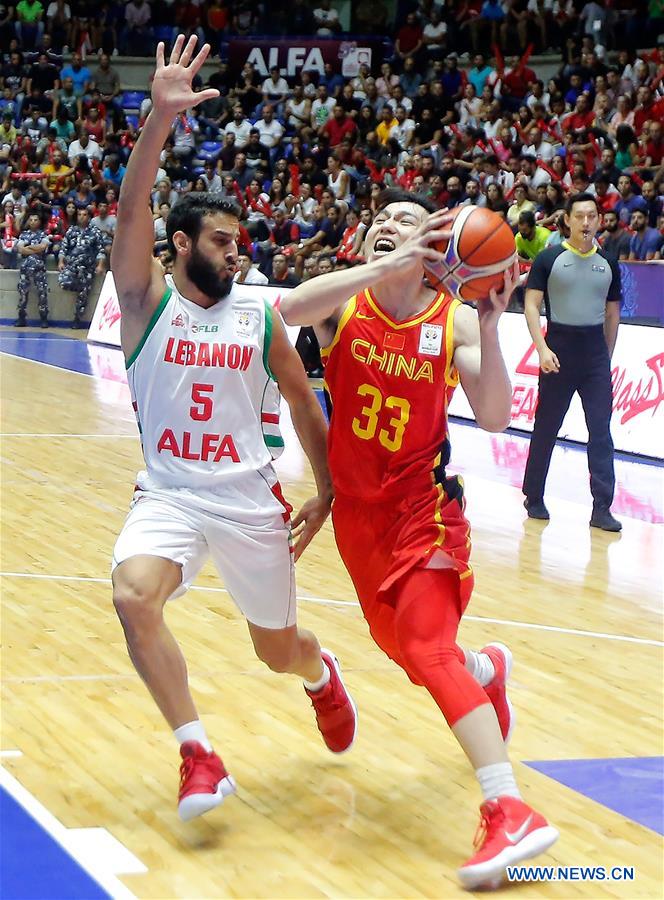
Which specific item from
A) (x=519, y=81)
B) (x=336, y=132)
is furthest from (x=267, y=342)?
(x=336, y=132)

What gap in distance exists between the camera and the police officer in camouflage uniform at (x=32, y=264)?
23812 mm

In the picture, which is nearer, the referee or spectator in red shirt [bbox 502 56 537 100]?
the referee

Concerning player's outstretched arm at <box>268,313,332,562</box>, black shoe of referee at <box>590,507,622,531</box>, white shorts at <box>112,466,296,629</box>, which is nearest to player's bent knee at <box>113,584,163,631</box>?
white shorts at <box>112,466,296,629</box>

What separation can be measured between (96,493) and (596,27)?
683 inches

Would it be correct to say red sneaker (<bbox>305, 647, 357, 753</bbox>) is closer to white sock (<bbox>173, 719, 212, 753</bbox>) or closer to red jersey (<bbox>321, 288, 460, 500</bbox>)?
white sock (<bbox>173, 719, 212, 753</bbox>)

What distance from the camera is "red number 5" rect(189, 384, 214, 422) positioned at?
432 cm

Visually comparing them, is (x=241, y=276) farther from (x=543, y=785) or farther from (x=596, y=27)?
(x=543, y=785)

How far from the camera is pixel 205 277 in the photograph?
4410mm

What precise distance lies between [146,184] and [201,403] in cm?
70

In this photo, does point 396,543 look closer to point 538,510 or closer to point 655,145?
point 538,510

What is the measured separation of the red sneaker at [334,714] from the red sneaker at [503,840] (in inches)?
39.1

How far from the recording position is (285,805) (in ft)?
14.5

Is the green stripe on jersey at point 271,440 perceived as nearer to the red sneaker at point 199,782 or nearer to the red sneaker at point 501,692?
the red sneaker at point 199,782

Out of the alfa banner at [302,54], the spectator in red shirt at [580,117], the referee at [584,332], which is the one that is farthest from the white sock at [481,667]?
the alfa banner at [302,54]
